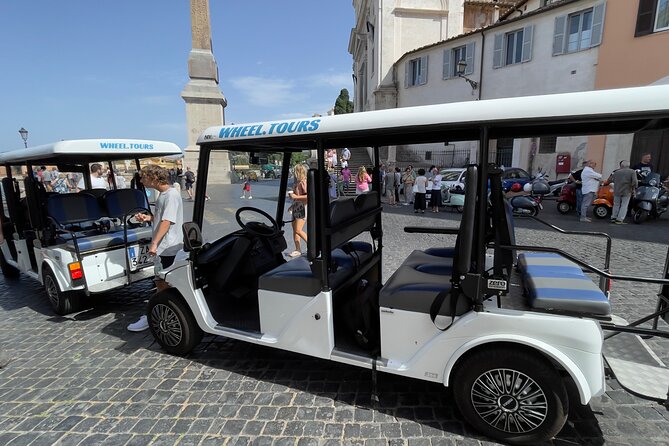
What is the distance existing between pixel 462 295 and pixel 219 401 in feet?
6.72

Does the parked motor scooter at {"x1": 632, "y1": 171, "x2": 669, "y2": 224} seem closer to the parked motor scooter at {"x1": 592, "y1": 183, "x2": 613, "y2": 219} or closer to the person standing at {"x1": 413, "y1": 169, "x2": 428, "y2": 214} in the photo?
the parked motor scooter at {"x1": 592, "y1": 183, "x2": 613, "y2": 219}

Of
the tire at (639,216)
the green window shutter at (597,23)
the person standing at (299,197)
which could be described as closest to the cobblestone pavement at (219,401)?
the person standing at (299,197)

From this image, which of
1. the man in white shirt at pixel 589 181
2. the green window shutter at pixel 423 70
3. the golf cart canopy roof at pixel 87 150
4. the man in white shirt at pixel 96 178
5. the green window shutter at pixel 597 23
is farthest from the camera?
the green window shutter at pixel 423 70

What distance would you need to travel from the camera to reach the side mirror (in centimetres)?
297

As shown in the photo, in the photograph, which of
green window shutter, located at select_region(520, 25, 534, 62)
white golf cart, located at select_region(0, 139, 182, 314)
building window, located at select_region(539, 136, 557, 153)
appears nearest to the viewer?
white golf cart, located at select_region(0, 139, 182, 314)

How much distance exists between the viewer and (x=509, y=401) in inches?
87.7

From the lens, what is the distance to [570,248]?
23.2 feet

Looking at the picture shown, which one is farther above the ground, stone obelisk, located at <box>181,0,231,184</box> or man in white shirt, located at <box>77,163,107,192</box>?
stone obelisk, located at <box>181,0,231,184</box>

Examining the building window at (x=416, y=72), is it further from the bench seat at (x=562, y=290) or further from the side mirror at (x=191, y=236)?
the side mirror at (x=191, y=236)

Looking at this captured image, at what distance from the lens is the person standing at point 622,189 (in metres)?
9.38

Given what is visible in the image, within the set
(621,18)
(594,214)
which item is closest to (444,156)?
(621,18)

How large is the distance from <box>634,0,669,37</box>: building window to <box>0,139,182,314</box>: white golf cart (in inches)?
751

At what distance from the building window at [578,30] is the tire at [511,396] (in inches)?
785

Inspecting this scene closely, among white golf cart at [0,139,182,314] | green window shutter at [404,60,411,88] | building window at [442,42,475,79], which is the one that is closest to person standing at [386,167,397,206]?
white golf cart at [0,139,182,314]
